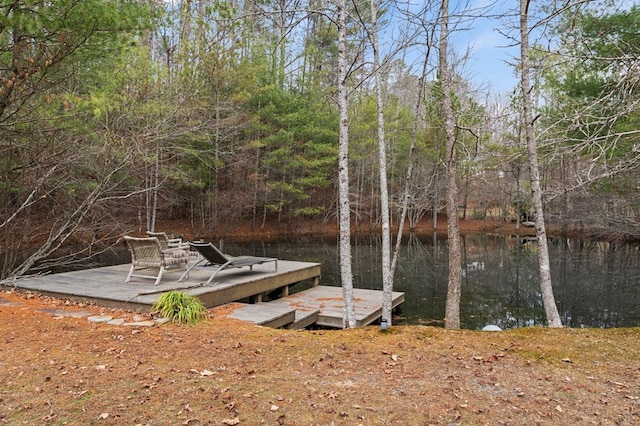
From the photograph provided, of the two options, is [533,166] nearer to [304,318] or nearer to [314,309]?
[304,318]

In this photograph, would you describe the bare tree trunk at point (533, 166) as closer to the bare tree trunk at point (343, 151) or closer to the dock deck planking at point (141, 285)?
the bare tree trunk at point (343, 151)

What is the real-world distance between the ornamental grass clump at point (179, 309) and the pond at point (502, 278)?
4067mm

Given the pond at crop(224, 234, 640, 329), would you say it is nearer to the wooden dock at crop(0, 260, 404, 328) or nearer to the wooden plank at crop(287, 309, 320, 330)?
the wooden dock at crop(0, 260, 404, 328)

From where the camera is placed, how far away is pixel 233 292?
5980mm

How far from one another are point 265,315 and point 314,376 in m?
2.49

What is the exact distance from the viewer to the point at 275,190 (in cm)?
2067

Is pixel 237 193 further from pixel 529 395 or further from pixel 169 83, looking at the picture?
pixel 529 395

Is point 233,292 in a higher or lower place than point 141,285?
lower

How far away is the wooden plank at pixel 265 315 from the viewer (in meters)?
4.89

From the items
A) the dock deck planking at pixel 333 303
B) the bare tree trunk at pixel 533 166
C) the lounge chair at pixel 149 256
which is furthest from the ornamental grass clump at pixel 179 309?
the bare tree trunk at pixel 533 166

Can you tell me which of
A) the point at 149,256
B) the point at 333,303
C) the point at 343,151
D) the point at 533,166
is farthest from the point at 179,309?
the point at 533,166

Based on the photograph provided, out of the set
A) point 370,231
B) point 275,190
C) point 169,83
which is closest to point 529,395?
point 169,83

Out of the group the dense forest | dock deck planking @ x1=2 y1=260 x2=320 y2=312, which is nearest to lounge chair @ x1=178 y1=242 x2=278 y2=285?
dock deck planking @ x1=2 y1=260 x2=320 y2=312

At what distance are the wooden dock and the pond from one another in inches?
55.2
